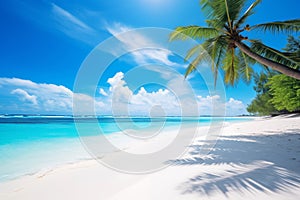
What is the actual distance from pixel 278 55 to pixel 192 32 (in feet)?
9.55

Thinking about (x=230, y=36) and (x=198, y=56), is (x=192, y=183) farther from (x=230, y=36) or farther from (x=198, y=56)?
(x=198, y=56)

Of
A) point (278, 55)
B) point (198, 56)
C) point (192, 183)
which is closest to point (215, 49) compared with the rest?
point (198, 56)

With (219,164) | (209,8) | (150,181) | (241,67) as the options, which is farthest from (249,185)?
(241,67)

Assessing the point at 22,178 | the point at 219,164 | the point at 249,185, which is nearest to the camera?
the point at 249,185

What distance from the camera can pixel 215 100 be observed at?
6.12 m

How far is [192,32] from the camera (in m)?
5.20

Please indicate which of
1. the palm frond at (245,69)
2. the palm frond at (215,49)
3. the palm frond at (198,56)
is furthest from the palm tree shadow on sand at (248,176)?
the palm frond at (245,69)

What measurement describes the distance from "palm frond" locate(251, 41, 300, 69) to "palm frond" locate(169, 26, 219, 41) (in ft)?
5.12

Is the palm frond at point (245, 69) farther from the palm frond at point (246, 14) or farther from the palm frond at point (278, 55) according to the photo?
the palm frond at point (246, 14)

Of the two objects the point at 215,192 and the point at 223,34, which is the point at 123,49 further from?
the point at 215,192

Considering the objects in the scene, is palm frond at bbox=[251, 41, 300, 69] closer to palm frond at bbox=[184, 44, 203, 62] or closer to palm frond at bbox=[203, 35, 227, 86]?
palm frond at bbox=[203, 35, 227, 86]

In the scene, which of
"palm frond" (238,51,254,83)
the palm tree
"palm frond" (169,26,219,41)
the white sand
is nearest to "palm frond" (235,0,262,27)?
the palm tree

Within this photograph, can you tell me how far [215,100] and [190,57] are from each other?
79.6 inches

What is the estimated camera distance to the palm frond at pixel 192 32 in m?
5.09
